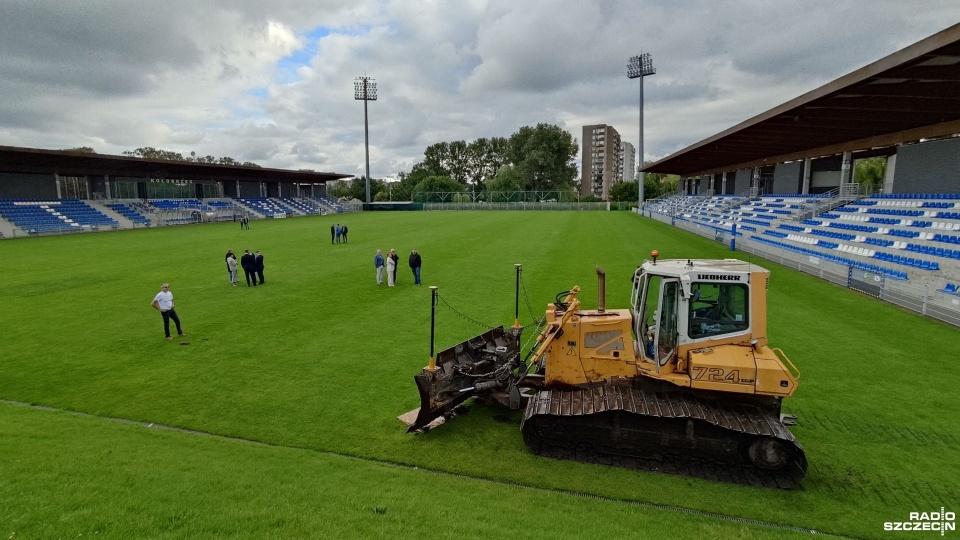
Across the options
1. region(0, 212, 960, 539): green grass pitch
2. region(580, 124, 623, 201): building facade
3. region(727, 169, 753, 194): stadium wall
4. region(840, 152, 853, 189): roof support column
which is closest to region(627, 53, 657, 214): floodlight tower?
region(727, 169, 753, 194): stadium wall

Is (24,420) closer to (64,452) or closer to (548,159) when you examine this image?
(64,452)

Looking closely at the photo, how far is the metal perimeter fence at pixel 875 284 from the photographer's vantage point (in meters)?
13.0

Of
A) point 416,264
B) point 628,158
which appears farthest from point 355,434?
point 628,158

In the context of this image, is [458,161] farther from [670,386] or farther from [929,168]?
[670,386]

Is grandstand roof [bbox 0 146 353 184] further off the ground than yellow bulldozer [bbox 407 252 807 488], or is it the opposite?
grandstand roof [bbox 0 146 353 184]

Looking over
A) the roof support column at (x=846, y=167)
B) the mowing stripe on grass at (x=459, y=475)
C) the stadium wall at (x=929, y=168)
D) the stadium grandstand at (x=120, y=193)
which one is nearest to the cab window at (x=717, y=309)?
the mowing stripe on grass at (x=459, y=475)

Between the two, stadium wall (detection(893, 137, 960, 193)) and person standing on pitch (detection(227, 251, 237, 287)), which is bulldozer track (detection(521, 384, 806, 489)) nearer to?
person standing on pitch (detection(227, 251, 237, 287))

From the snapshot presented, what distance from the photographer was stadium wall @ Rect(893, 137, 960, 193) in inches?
858

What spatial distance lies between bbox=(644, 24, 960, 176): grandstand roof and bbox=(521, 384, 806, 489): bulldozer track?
452 inches

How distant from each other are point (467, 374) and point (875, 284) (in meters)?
15.7

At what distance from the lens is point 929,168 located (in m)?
23.2

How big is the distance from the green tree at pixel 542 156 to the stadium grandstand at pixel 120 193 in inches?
1863

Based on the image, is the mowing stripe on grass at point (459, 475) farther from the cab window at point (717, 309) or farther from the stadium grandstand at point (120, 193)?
the stadium grandstand at point (120, 193)

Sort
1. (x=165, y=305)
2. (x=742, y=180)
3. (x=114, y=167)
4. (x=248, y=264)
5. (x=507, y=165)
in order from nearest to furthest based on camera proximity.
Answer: (x=165, y=305)
(x=248, y=264)
(x=742, y=180)
(x=114, y=167)
(x=507, y=165)
